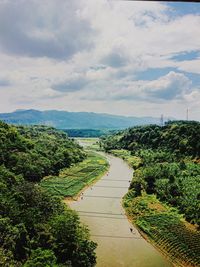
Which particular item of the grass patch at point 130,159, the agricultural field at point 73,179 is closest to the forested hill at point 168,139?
the grass patch at point 130,159

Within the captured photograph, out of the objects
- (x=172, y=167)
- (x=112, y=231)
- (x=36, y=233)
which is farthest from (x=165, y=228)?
(x=172, y=167)

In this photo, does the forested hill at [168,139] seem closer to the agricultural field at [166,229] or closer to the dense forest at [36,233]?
the agricultural field at [166,229]

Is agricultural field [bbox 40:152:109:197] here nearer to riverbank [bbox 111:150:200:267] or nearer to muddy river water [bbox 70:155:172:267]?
muddy river water [bbox 70:155:172:267]

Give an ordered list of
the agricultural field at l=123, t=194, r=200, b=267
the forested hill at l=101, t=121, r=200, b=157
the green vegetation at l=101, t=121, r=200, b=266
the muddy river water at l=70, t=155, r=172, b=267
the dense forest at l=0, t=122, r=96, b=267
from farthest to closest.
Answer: the forested hill at l=101, t=121, r=200, b=157, the green vegetation at l=101, t=121, r=200, b=266, the agricultural field at l=123, t=194, r=200, b=267, the muddy river water at l=70, t=155, r=172, b=267, the dense forest at l=0, t=122, r=96, b=267

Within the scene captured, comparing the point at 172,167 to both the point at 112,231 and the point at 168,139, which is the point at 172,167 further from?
the point at 168,139

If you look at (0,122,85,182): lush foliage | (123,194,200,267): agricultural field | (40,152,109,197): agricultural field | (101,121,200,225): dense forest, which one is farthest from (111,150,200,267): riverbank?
(0,122,85,182): lush foliage

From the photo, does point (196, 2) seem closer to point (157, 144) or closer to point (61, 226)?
point (61, 226)
